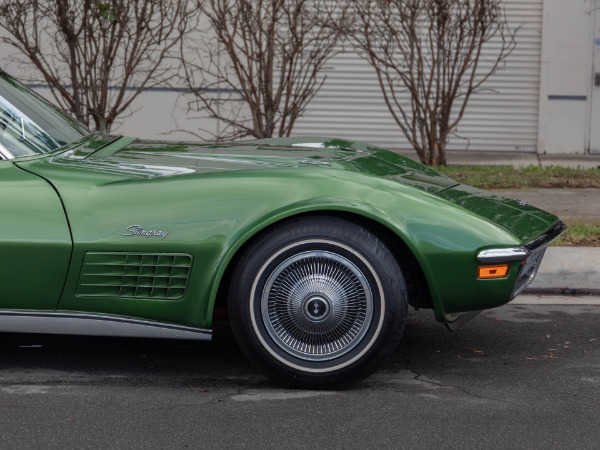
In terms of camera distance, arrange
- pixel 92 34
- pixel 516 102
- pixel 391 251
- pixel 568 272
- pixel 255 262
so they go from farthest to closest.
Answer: pixel 516 102, pixel 92 34, pixel 568 272, pixel 391 251, pixel 255 262

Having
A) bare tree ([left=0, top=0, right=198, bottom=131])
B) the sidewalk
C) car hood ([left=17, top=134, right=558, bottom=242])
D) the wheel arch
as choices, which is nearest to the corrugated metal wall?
the sidewalk

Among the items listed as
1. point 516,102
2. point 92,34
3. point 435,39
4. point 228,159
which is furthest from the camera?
point 516,102

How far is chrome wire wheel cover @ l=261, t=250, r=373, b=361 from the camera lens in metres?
4.39

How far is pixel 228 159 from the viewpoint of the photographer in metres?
4.86

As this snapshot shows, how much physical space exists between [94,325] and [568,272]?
3.27 m

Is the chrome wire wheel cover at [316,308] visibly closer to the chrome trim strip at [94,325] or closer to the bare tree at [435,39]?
the chrome trim strip at [94,325]

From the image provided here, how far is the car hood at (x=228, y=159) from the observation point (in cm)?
465

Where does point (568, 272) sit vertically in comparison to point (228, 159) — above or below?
below

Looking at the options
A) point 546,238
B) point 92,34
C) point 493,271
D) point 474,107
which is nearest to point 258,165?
point 493,271

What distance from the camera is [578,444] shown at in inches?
150

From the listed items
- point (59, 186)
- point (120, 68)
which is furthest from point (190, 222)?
point (120, 68)

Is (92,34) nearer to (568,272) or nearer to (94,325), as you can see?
(568,272)

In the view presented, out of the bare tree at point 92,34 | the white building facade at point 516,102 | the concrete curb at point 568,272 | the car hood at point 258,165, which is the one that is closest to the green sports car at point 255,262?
the car hood at point 258,165

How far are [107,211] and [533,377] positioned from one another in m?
1.94
